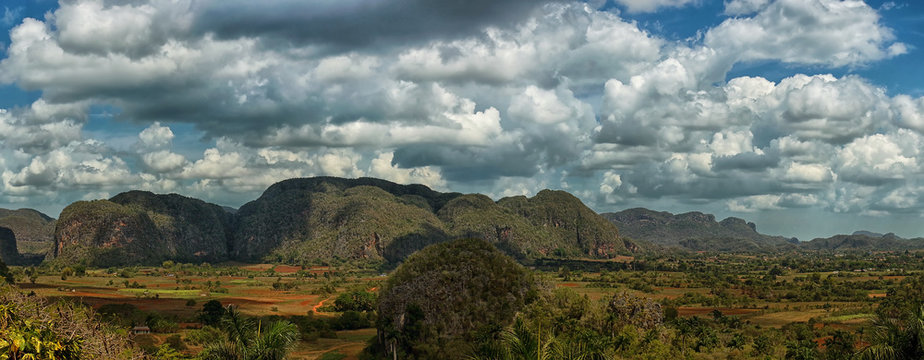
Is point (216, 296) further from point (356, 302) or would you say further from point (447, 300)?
point (447, 300)

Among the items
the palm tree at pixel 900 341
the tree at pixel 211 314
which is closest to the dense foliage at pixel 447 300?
the palm tree at pixel 900 341

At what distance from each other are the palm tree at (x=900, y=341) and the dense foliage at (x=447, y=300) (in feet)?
101

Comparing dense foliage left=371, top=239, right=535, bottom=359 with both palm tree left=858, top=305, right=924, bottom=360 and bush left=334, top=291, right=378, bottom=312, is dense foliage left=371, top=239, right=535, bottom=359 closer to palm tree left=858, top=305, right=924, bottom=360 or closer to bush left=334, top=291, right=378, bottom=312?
palm tree left=858, top=305, right=924, bottom=360

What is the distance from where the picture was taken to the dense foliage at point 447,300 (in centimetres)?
5581

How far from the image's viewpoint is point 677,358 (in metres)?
50.6

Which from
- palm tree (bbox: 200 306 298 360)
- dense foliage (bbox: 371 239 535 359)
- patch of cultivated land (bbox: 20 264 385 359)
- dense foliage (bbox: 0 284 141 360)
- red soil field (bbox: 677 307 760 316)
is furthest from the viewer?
red soil field (bbox: 677 307 760 316)

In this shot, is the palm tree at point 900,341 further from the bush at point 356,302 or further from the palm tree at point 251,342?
the bush at point 356,302

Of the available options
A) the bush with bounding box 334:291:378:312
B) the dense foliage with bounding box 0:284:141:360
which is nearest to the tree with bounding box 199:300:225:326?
the bush with bounding box 334:291:378:312

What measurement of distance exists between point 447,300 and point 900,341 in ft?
128

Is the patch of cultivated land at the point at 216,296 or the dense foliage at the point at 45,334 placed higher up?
the dense foliage at the point at 45,334

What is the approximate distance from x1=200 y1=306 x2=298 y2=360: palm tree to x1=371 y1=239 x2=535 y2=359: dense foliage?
87.8ft

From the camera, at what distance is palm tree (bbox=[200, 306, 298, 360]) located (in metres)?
26.1

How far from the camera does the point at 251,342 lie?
2728 cm

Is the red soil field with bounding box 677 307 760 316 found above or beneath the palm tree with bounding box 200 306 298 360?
beneath
